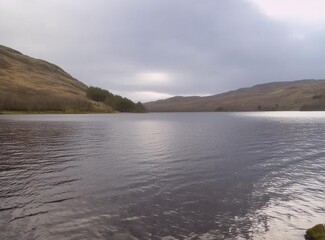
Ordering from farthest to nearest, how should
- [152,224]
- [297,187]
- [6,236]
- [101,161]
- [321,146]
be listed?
[321,146] → [101,161] → [297,187] → [152,224] → [6,236]

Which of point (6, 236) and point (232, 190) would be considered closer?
point (6, 236)

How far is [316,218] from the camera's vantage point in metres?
22.9

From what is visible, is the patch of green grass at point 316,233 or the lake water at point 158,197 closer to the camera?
the patch of green grass at point 316,233

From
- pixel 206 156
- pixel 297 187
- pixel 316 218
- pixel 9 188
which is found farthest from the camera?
pixel 206 156

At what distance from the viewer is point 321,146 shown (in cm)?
6378

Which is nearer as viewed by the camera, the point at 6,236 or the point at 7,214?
the point at 6,236

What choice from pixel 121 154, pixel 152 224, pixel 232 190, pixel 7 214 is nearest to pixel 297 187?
pixel 232 190

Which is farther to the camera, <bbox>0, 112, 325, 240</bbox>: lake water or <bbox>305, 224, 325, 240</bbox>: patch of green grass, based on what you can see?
<bbox>0, 112, 325, 240</bbox>: lake water

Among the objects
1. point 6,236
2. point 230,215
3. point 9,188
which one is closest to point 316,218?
point 230,215

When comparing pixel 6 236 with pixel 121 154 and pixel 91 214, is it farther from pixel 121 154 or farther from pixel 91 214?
pixel 121 154

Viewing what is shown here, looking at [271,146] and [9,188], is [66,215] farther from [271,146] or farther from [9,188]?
[271,146]

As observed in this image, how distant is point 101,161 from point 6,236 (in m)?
26.5

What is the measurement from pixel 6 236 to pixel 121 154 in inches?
1338

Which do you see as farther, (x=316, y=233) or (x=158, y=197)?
(x=158, y=197)
